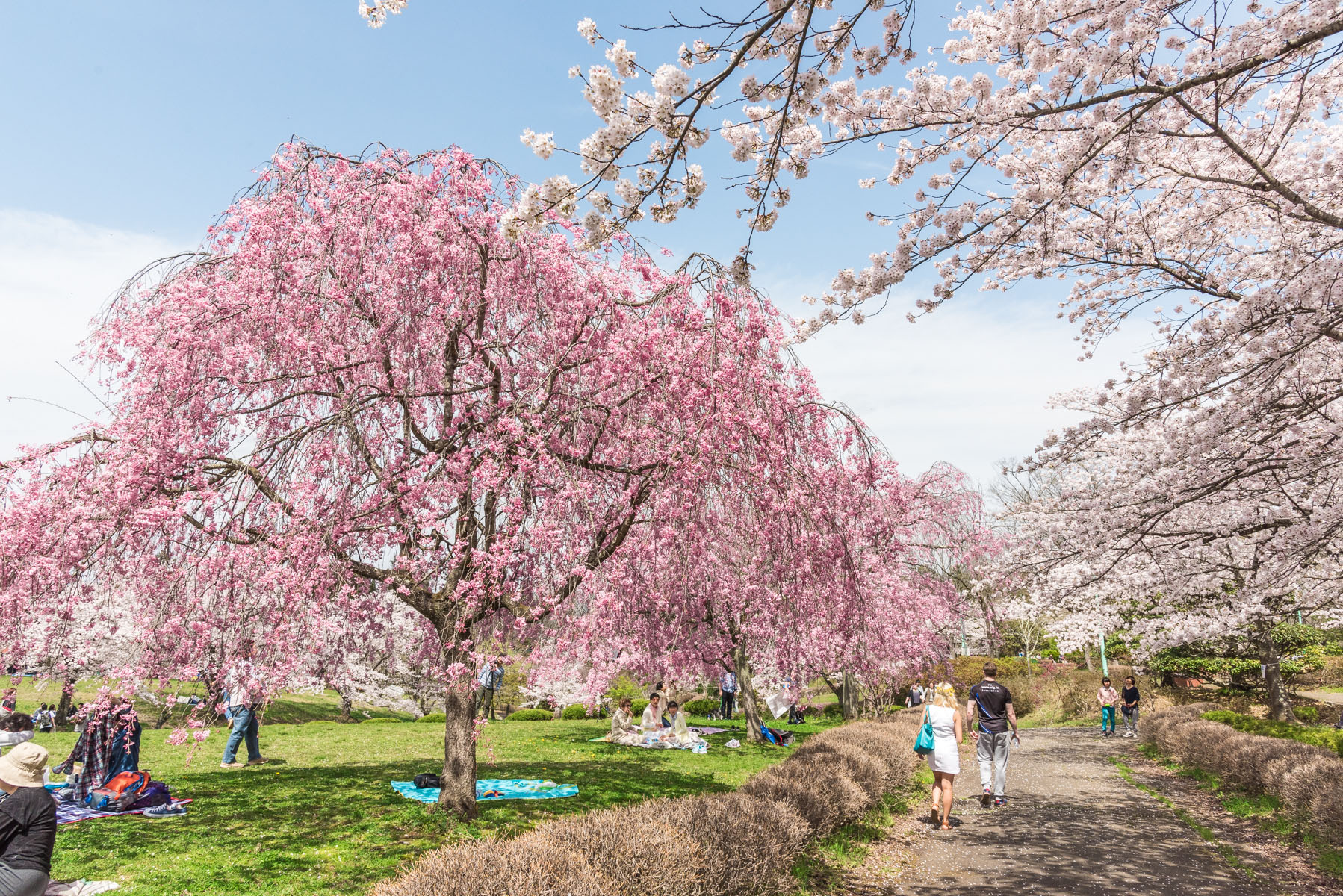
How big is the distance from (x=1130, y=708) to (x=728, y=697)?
470 inches

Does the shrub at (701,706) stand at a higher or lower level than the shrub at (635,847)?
lower

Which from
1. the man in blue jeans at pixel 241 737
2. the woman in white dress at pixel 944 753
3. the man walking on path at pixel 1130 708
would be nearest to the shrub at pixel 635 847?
the woman in white dress at pixel 944 753

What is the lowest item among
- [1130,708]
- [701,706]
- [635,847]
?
[701,706]

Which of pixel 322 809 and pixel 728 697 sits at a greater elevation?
pixel 322 809

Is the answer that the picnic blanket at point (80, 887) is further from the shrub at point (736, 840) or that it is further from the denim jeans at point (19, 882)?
the shrub at point (736, 840)

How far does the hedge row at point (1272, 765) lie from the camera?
7.27 metres

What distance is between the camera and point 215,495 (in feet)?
20.7

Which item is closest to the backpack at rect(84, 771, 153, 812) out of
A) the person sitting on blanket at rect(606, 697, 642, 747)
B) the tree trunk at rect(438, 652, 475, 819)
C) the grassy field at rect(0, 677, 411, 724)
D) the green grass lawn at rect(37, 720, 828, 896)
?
the green grass lawn at rect(37, 720, 828, 896)

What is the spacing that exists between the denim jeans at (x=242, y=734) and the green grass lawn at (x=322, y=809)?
1.40ft

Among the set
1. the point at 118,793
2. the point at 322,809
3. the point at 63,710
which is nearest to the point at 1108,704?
the point at 322,809

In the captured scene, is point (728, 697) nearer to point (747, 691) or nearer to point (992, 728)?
point (747, 691)

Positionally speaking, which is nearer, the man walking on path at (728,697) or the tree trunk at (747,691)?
the tree trunk at (747,691)

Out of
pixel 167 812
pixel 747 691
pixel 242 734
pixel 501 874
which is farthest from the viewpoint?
pixel 747 691

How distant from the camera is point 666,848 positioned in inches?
175
